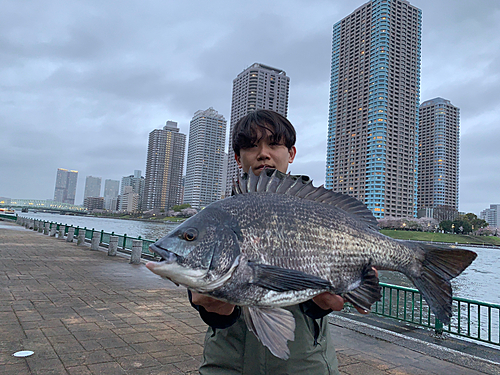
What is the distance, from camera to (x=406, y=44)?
128 metres

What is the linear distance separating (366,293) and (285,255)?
0.56m

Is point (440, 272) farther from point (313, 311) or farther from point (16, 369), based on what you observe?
point (16, 369)

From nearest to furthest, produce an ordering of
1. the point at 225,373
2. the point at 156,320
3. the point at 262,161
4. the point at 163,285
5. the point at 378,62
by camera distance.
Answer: the point at 225,373
the point at 262,161
the point at 156,320
the point at 163,285
the point at 378,62

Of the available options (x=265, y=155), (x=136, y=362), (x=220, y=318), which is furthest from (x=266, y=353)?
(x=136, y=362)

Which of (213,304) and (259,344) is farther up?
(213,304)

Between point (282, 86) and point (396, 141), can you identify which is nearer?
point (396, 141)

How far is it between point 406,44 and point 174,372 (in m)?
152

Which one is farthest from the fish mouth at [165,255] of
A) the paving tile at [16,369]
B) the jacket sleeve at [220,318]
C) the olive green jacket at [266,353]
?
the paving tile at [16,369]

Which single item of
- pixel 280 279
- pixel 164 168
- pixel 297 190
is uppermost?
pixel 164 168

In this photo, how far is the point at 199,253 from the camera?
1.46m

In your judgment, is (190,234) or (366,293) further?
(366,293)

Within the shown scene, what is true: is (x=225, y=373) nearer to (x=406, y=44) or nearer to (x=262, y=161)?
(x=262, y=161)

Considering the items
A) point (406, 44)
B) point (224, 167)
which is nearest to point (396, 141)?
point (406, 44)

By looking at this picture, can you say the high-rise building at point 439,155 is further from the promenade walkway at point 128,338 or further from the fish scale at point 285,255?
the fish scale at point 285,255
